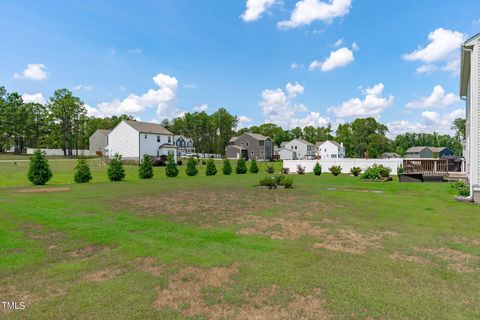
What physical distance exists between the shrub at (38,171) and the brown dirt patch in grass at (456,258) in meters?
20.5

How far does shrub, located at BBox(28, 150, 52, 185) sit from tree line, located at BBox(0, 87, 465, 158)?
1608 inches

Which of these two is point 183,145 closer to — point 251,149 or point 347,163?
point 251,149

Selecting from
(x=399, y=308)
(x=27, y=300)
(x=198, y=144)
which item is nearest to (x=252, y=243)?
(x=399, y=308)

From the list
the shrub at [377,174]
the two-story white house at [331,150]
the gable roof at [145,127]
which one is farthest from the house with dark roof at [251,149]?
the shrub at [377,174]

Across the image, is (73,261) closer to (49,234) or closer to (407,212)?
(49,234)

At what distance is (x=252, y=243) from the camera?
227 inches

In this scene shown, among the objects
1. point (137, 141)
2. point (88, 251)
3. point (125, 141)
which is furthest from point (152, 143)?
point (88, 251)

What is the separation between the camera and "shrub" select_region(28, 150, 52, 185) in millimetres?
18234

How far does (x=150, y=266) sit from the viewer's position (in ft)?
14.9

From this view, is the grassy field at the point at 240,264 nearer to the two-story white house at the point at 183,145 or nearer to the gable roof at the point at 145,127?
the gable roof at the point at 145,127

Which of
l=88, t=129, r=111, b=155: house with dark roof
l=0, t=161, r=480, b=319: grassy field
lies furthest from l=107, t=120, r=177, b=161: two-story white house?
l=0, t=161, r=480, b=319: grassy field

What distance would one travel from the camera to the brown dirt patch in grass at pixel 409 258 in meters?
4.77

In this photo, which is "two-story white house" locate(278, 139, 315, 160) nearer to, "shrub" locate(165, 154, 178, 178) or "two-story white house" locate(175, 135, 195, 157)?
"two-story white house" locate(175, 135, 195, 157)

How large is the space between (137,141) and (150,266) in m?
42.4
